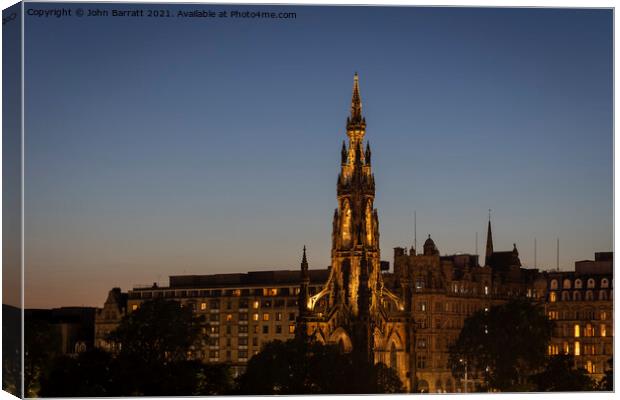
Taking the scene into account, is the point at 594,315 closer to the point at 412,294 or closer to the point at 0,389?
the point at 412,294

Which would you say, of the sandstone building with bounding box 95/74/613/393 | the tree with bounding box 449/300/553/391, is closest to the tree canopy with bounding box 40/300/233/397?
the sandstone building with bounding box 95/74/613/393

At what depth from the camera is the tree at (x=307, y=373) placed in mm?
95812

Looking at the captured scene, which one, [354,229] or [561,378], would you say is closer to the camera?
[561,378]

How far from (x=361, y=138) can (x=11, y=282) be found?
4729cm

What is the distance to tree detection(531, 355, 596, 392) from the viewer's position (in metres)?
109

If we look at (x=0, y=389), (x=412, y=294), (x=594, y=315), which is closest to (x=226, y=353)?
(x=412, y=294)

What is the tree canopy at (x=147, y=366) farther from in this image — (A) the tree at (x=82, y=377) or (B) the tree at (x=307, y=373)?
(B) the tree at (x=307, y=373)

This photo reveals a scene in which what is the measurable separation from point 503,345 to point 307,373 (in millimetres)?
25743

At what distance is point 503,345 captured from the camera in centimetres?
12162

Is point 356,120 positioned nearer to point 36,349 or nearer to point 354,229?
point 354,229

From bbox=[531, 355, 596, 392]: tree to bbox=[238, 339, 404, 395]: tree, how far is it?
9.67m

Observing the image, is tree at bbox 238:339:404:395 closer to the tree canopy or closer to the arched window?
the tree canopy

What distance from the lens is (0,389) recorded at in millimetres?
76688

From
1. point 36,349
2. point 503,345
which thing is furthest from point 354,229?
point 36,349
